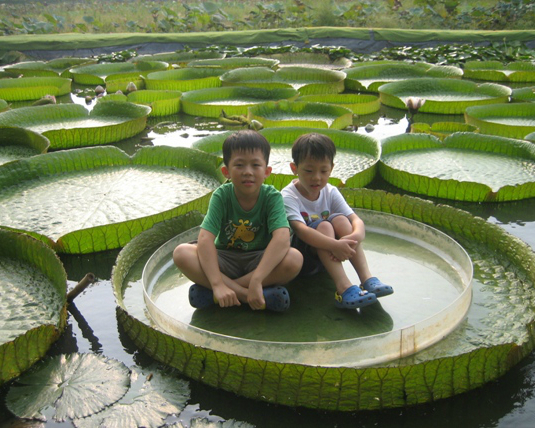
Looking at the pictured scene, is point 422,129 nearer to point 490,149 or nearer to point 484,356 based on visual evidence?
point 490,149

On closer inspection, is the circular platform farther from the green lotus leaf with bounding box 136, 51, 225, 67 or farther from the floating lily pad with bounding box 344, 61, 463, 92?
the green lotus leaf with bounding box 136, 51, 225, 67

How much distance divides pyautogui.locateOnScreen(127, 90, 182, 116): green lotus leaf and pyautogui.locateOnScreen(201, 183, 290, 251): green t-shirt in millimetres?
3533

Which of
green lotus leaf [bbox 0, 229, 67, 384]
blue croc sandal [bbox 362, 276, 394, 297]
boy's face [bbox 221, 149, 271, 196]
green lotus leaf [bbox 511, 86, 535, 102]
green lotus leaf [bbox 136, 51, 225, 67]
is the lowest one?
green lotus leaf [bbox 136, 51, 225, 67]

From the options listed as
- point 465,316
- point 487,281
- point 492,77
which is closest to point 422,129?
point 487,281

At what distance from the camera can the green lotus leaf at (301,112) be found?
4.70 metres

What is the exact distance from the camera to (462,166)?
142 inches

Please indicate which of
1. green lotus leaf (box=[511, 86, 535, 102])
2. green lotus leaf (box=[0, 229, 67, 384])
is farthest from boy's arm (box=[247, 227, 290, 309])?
green lotus leaf (box=[511, 86, 535, 102])

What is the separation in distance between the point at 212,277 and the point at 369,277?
22.6 inches

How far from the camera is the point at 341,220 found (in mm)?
2158

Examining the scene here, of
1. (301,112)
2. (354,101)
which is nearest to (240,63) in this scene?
(354,101)

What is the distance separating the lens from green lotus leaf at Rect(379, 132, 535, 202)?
10.4ft

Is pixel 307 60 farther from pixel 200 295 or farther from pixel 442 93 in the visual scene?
pixel 200 295

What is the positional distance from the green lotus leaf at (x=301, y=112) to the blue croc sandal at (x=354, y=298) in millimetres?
2830

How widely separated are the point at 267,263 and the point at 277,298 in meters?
0.13
